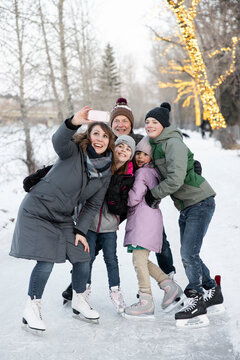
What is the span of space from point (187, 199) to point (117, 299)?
3.62ft

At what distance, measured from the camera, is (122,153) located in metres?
3.20

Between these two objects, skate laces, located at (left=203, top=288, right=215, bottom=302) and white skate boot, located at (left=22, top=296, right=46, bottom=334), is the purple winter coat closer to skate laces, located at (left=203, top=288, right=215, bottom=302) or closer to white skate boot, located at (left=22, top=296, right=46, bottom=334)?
skate laces, located at (left=203, top=288, right=215, bottom=302)

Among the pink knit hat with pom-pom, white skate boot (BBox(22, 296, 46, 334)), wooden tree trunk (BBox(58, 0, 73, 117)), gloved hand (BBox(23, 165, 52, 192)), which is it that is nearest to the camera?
white skate boot (BBox(22, 296, 46, 334))

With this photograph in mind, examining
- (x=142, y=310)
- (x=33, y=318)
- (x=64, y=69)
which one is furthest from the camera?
(x=64, y=69)

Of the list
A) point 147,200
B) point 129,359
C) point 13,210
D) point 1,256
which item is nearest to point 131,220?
point 147,200

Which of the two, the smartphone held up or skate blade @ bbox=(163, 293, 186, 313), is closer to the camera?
the smartphone held up

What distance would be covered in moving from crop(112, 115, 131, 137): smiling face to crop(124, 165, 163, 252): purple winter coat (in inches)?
27.7

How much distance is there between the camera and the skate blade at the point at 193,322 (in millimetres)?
2893

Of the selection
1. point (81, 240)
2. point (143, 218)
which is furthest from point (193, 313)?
point (81, 240)

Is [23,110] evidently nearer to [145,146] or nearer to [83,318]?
[145,146]

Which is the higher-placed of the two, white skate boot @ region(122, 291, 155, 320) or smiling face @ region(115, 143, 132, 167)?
smiling face @ region(115, 143, 132, 167)

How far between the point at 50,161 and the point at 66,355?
8.46 meters

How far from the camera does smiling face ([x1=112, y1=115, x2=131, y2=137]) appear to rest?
3803 mm

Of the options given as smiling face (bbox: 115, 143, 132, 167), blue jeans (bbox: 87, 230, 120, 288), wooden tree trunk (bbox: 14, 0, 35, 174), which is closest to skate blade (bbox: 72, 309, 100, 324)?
blue jeans (bbox: 87, 230, 120, 288)
